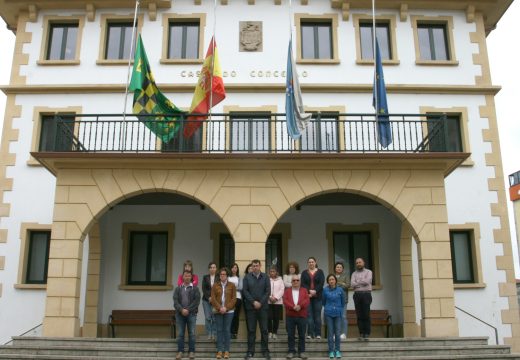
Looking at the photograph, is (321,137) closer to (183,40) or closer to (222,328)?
(183,40)

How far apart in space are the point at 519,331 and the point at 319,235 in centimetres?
602

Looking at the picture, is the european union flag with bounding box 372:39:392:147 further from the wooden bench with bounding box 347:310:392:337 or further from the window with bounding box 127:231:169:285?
the window with bounding box 127:231:169:285

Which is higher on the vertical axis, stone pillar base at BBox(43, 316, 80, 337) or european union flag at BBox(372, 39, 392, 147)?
european union flag at BBox(372, 39, 392, 147)

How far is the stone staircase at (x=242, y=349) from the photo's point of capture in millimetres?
10508

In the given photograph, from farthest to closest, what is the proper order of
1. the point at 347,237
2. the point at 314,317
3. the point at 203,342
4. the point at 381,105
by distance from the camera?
the point at 347,237 → the point at 381,105 → the point at 314,317 → the point at 203,342

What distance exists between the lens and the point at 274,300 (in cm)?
1112

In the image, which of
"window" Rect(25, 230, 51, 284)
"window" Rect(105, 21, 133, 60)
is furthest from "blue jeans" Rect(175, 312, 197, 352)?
"window" Rect(105, 21, 133, 60)

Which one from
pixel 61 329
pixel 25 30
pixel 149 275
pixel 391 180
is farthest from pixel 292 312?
pixel 25 30

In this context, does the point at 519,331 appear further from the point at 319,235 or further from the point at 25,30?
the point at 25,30

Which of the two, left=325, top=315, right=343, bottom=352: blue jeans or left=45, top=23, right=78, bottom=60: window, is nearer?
left=325, top=315, right=343, bottom=352: blue jeans

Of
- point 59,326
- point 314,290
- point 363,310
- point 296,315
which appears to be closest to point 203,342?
point 296,315

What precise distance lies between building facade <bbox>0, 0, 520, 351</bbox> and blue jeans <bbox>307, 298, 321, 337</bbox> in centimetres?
189

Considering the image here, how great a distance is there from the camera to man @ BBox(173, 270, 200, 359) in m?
10.4

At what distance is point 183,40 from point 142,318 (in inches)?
337
